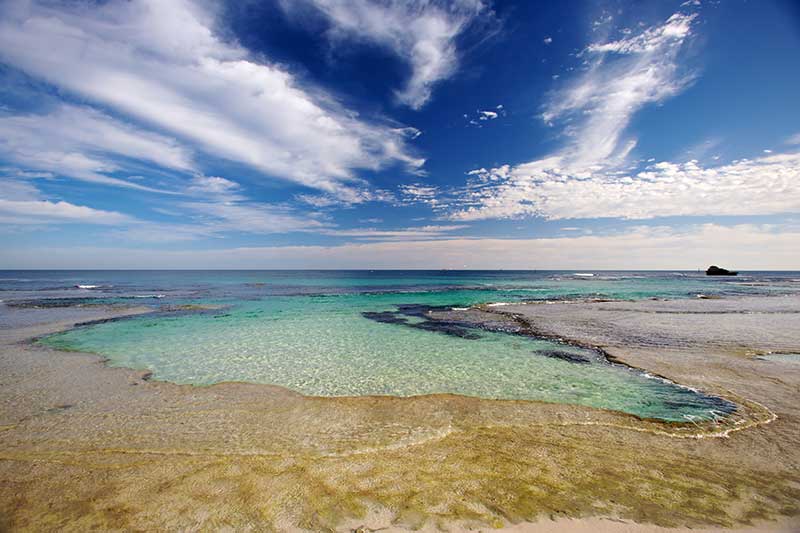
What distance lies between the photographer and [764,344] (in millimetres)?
16109

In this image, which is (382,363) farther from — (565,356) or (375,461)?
(565,356)

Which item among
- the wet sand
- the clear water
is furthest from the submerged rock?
the wet sand

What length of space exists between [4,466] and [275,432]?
4.60 meters

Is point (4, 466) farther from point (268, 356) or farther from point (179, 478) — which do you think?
point (268, 356)

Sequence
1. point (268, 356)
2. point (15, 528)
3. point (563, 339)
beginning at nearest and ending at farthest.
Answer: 1. point (15, 528)
2. point (268, 356)
3. point (563, 339)

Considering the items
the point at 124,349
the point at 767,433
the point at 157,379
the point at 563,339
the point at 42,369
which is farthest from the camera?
the point at 563,339

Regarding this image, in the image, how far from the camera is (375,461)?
6.29 meters

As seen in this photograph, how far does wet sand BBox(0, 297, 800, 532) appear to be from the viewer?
4773mm

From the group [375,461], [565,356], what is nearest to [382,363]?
[375,461]

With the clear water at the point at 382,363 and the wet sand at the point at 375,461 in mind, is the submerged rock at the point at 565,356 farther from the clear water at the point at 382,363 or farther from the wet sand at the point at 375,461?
the wet sand at the point at 375,461

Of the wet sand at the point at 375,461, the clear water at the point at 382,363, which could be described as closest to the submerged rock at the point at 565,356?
the clear water at the point at 382,363

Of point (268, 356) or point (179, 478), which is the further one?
point (268, 356)

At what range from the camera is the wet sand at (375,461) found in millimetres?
4773

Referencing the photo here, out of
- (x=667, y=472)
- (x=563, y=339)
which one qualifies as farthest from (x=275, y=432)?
(x=563, y=339)
